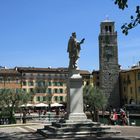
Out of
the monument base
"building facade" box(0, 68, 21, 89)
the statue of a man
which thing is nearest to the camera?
the monument base

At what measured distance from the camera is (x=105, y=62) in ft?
328

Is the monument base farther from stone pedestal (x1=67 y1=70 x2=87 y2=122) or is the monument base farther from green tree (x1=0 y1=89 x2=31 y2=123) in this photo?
green tree (x1=0 y1=89 x2=31 y2=123)

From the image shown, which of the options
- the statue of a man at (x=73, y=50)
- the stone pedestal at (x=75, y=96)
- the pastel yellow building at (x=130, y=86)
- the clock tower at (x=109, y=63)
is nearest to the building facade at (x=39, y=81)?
the clock tower at (x=109, y=63)

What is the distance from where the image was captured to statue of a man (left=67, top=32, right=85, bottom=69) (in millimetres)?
24594

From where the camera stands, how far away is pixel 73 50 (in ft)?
81.1

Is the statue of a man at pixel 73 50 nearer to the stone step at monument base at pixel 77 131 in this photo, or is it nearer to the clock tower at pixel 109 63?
the stone step at monument base at pixel 77 131

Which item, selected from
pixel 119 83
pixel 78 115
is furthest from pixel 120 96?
pixel 78 115

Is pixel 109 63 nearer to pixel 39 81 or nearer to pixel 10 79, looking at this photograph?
pixel 39 81

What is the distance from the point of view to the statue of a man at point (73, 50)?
968 inches

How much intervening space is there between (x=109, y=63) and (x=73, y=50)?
7572 cm

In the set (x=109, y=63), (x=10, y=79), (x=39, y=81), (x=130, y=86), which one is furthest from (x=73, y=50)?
(x=39, y=81)

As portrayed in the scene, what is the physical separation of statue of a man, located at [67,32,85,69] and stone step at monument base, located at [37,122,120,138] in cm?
355

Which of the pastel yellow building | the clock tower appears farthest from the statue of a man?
the clock tower

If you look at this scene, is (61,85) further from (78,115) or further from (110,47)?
(78,115)
